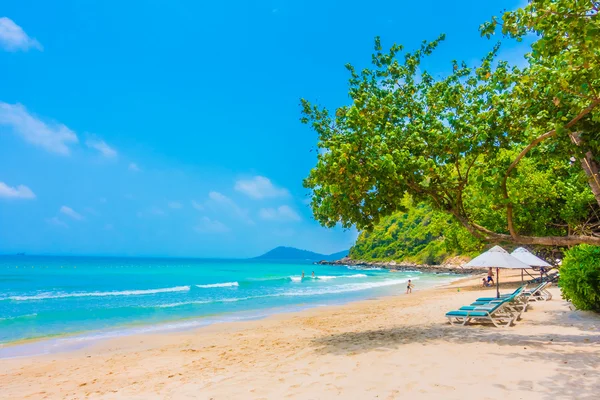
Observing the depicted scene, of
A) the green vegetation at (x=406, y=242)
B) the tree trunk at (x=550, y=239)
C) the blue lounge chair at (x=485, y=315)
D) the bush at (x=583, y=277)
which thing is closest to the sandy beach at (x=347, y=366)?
the blue lounge chair at (x=485, y=315)

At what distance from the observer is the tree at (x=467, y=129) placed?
21.9ft

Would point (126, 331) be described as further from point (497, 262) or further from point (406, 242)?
point (406, 242)

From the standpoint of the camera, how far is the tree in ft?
21.9

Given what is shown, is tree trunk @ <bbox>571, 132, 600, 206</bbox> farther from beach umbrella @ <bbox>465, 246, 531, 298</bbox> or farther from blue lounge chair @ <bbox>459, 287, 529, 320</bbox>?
beach umbrella @ <bbox>465, 246, 531, 298</bbox>

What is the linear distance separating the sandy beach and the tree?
2293mm

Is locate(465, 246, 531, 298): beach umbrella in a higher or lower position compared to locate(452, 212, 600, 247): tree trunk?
lower

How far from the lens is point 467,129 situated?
27.6ft

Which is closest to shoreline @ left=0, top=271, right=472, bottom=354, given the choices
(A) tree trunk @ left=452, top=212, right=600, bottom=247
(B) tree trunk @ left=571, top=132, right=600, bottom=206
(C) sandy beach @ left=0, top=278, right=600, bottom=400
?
(C) sandy beach @ left=0, top=278, right=600, bottom=400

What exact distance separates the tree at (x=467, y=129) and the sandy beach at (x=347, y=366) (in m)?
2.29

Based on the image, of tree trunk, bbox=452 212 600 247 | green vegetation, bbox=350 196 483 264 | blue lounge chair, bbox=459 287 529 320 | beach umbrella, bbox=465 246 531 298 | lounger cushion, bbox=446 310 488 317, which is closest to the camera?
tree trunk, bbox=452 212 600 247

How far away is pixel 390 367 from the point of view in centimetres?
688

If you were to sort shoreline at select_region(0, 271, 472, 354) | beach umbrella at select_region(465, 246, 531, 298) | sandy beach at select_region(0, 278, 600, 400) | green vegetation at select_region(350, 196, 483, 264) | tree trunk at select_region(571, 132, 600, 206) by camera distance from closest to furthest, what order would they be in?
1. sandy beach at select_region(0, 278, 600, 400)
2. tree trunk at select_region(571, 132, 600, 206)
3. shoreline at select_region(0, 271, 472, 354)
4. beach umbrella at select_region(465, 246, 531, 298)
5. green vegetation at select_region(350, 196, 483, 264)

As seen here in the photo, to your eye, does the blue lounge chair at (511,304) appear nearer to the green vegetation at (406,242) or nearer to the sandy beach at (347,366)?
the sandy beach at (347,366)

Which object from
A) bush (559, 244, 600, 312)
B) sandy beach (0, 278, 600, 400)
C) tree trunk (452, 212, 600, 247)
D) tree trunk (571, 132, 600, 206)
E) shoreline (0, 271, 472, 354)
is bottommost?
shoreline (0, 271, 472, 354)
